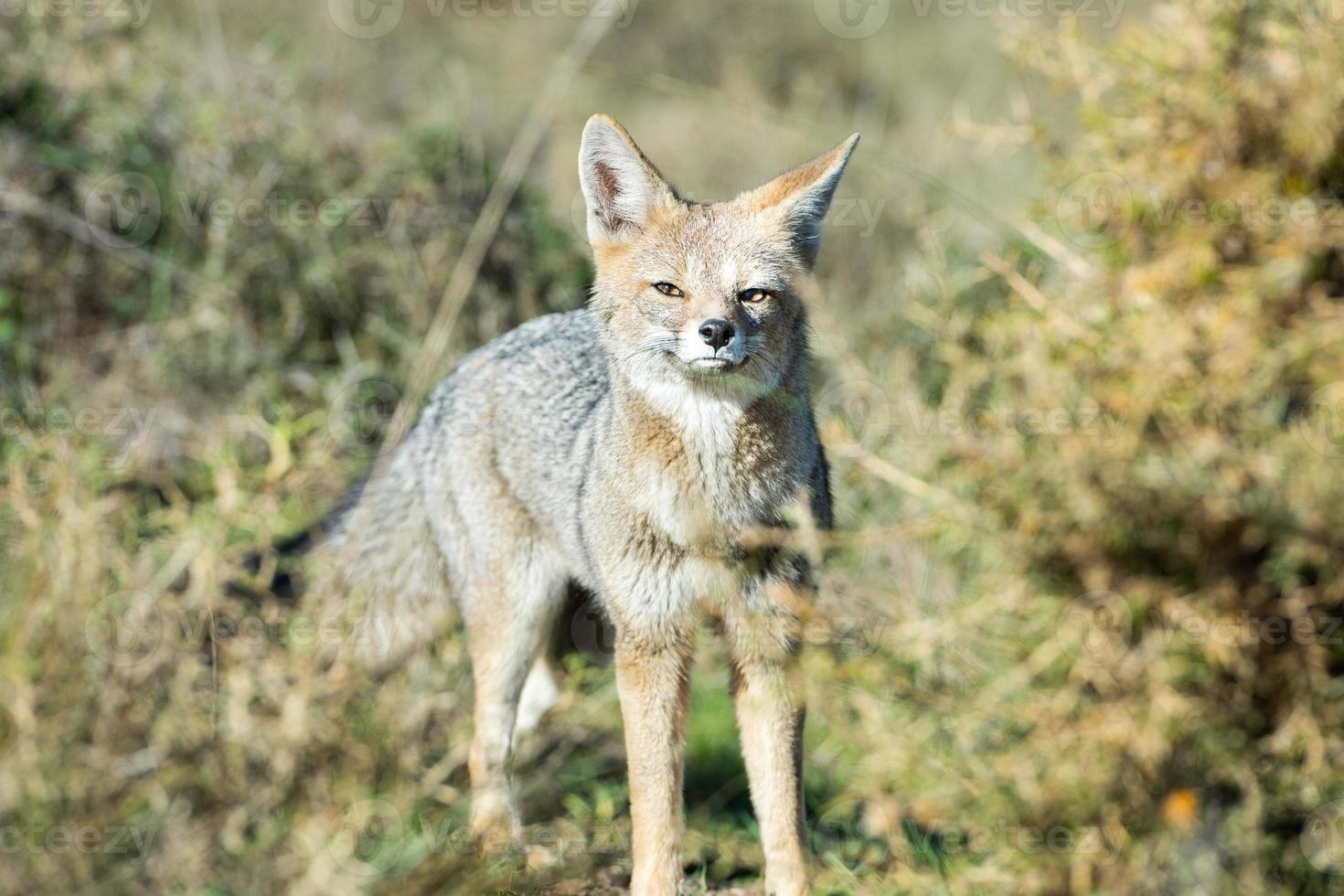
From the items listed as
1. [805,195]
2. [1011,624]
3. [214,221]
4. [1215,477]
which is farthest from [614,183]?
[214,221]

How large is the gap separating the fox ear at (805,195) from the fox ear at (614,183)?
0.29m

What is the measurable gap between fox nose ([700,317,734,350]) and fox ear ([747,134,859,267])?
21.4 inches

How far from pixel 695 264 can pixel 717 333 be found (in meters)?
0.36

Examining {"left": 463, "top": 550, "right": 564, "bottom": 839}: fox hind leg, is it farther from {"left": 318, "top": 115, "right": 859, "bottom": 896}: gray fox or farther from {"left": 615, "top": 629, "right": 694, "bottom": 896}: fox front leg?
{"left": 615, "top": 629, "right": 694, "bottom": 896}: fox front leg

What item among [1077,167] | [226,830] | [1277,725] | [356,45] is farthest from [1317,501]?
[356,45]

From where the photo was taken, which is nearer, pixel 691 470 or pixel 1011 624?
pixel 1011 624

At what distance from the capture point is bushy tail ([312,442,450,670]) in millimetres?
4758

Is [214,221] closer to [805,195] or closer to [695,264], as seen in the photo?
[695,264]

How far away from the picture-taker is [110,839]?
3080mm

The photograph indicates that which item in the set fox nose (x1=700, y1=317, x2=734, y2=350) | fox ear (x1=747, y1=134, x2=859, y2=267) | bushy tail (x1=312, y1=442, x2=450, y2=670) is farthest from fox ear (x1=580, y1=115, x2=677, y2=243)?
bushy tail (x1=312, y1=442, x2=450, y2=670)

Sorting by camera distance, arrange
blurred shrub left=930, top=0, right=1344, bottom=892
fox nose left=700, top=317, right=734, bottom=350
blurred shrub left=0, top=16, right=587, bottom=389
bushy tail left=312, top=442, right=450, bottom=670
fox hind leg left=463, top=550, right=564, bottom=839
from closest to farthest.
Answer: blurred shrub left=930, top=0, right=1344, bottom=892 → fox nose left=700, top=317, right=734, bottom=350 → fox hind leg left=463, top=550, right=564, bottom=839 → bushy tail left=312, top=442, right=450, bottom=670 → blurred shrub left=0, top=16, right=587, bottom=389

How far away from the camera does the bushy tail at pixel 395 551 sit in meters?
4.76

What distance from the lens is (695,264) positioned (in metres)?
3.65

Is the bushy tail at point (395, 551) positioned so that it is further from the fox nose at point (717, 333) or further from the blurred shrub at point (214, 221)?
the fox nose at point (717, 333)
